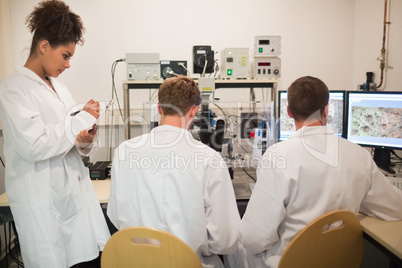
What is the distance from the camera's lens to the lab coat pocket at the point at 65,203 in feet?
4.33

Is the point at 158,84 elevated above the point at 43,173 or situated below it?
above

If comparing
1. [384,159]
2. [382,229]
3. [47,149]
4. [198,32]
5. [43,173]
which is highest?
[198,32]

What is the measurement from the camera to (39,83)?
1.33 metres

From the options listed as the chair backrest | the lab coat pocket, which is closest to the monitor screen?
the chair backrest

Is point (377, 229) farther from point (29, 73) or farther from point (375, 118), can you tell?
point (29, 73)

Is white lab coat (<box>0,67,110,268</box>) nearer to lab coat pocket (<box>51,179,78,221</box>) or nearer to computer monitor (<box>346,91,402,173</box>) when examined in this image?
lab coat pocket (<box>51,179,78,221</box>)

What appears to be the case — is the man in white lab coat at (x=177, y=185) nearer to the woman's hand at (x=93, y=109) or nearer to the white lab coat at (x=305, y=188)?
the white lab coat at (x=305, y=188)

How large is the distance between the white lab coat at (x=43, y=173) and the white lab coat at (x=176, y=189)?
231 millimetres

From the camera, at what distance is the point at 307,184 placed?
119 cm

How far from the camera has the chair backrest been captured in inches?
41.0

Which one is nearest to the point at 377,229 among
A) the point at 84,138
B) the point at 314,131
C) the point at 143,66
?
the point at 314,131

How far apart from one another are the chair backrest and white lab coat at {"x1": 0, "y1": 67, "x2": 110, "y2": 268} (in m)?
0.87

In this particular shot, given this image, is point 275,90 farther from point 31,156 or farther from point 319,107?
point 31,156

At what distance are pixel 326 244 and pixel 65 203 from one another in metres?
1.01
